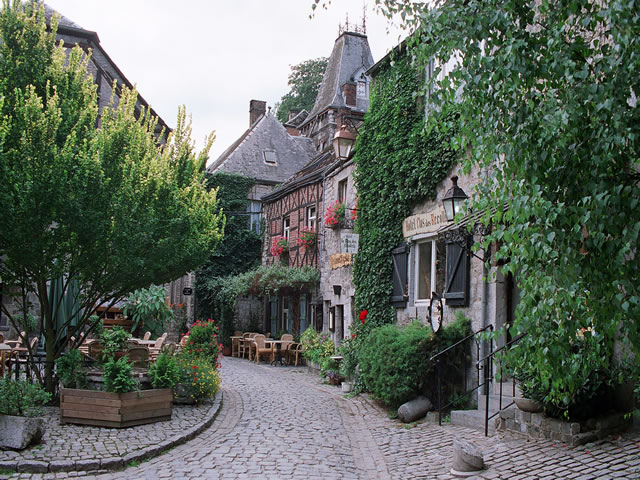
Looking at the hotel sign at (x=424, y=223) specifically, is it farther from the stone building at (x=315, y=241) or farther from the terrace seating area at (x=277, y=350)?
the terrace seating area at (x=277, y=350)

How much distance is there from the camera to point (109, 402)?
7.98 m

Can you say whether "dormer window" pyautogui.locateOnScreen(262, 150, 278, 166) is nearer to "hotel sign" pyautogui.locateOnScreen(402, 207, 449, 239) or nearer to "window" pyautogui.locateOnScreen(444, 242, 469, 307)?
"hotel sign" pyautogui.locateOnScreen(402, 207, 449, 239)

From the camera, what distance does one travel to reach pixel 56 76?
28.5 ft

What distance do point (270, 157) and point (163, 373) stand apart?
66.4 feet

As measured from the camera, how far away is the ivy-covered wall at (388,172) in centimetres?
1141

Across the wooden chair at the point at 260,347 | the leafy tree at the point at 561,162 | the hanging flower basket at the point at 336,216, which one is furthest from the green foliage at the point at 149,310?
the leafy tree at the point at 561,162

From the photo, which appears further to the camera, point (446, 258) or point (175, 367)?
point (446, 258)

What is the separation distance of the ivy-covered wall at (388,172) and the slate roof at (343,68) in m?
20.7

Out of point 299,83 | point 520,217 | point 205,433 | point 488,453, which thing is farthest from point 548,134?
point 299,83

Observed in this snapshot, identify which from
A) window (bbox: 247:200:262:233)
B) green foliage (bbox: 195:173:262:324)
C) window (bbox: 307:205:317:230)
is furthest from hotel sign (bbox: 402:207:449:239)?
window (bbox: 247:200:262:233)

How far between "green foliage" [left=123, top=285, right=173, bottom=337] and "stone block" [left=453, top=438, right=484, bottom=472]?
13.5 metres

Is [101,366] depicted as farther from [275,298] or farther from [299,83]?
[299,83]

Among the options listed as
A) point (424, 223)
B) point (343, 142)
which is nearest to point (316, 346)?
point (343, 142)

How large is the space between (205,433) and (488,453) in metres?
3.74
